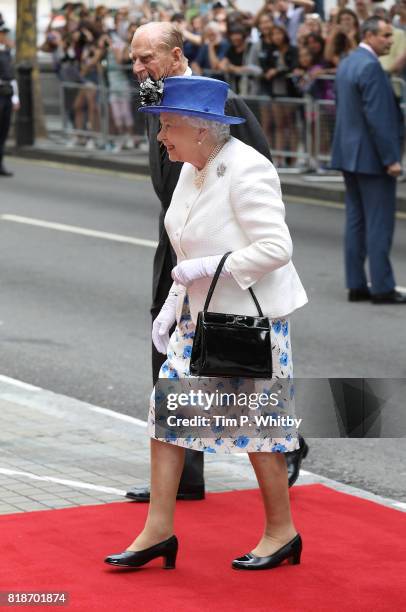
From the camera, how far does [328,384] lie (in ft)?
28.1

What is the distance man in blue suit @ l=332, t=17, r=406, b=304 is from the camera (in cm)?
1159

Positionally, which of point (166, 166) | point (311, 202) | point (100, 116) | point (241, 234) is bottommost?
point (311, 202)

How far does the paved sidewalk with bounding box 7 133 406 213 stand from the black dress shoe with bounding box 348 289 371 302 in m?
5.99

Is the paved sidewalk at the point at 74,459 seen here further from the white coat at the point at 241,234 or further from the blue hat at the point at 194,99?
the blue hat at the point at 194,99

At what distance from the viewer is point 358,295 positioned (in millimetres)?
11992

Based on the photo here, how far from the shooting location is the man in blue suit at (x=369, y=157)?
1159 cm

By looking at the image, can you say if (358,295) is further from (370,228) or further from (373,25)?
(373,25)

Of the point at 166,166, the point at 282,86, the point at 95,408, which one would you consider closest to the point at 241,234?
the point at 166,166

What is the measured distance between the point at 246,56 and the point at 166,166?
1511cm

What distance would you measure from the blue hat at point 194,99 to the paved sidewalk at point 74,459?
75.9 inches

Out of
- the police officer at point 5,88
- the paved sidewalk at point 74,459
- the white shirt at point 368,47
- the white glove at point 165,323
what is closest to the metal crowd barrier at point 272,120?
the police officer at point 5,88

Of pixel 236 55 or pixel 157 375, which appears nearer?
pixel 157 375

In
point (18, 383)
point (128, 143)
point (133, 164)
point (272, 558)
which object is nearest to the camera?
point (272, 558)

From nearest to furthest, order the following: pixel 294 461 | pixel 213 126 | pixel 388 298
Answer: pixel 213 126 → pixel 294 461 → pixel 388 298
